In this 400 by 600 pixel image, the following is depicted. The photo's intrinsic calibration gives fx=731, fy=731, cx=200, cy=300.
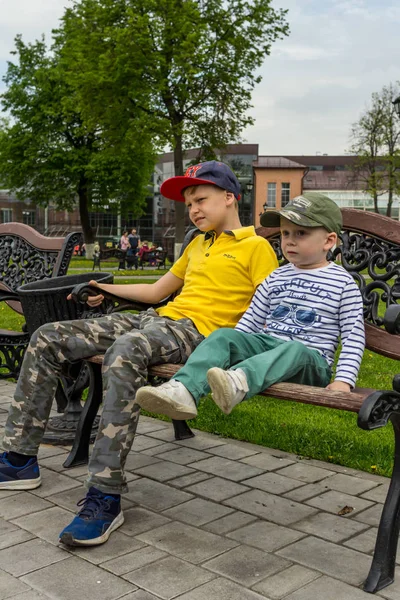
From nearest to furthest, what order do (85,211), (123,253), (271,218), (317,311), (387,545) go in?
(387,545) < (317,311) < (271,218) < (123,253) < (85,211)

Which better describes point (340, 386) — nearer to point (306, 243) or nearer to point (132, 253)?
point (306, 243)

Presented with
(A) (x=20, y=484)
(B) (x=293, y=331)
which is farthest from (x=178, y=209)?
(B) (x=293, y=331)

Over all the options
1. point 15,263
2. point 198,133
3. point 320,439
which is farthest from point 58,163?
point 320,439

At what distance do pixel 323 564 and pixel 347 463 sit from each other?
119 centimetres

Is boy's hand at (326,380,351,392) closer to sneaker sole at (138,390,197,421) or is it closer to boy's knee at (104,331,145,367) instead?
sneaker sole at (138,390,197,421)

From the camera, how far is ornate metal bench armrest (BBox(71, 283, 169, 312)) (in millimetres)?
3559

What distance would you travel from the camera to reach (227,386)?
244cm

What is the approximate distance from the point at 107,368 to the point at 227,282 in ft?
2.74

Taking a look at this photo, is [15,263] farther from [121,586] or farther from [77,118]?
[77,118]

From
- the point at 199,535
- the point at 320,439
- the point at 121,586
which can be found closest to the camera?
the point at 121,586

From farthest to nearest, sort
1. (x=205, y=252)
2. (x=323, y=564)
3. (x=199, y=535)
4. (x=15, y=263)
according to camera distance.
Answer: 1. (x=15, y=263)
2. (x=205, y=252)
3. (x=199, y=535)
4. (x=323, y=564)

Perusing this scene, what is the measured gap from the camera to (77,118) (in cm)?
3425

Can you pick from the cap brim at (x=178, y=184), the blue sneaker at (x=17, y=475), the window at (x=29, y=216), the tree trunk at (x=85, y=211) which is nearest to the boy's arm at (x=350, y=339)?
the cap brim at (x=178, y=184)

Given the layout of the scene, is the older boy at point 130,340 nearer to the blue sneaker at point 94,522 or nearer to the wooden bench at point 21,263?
the blue sneaker at point 94,522
